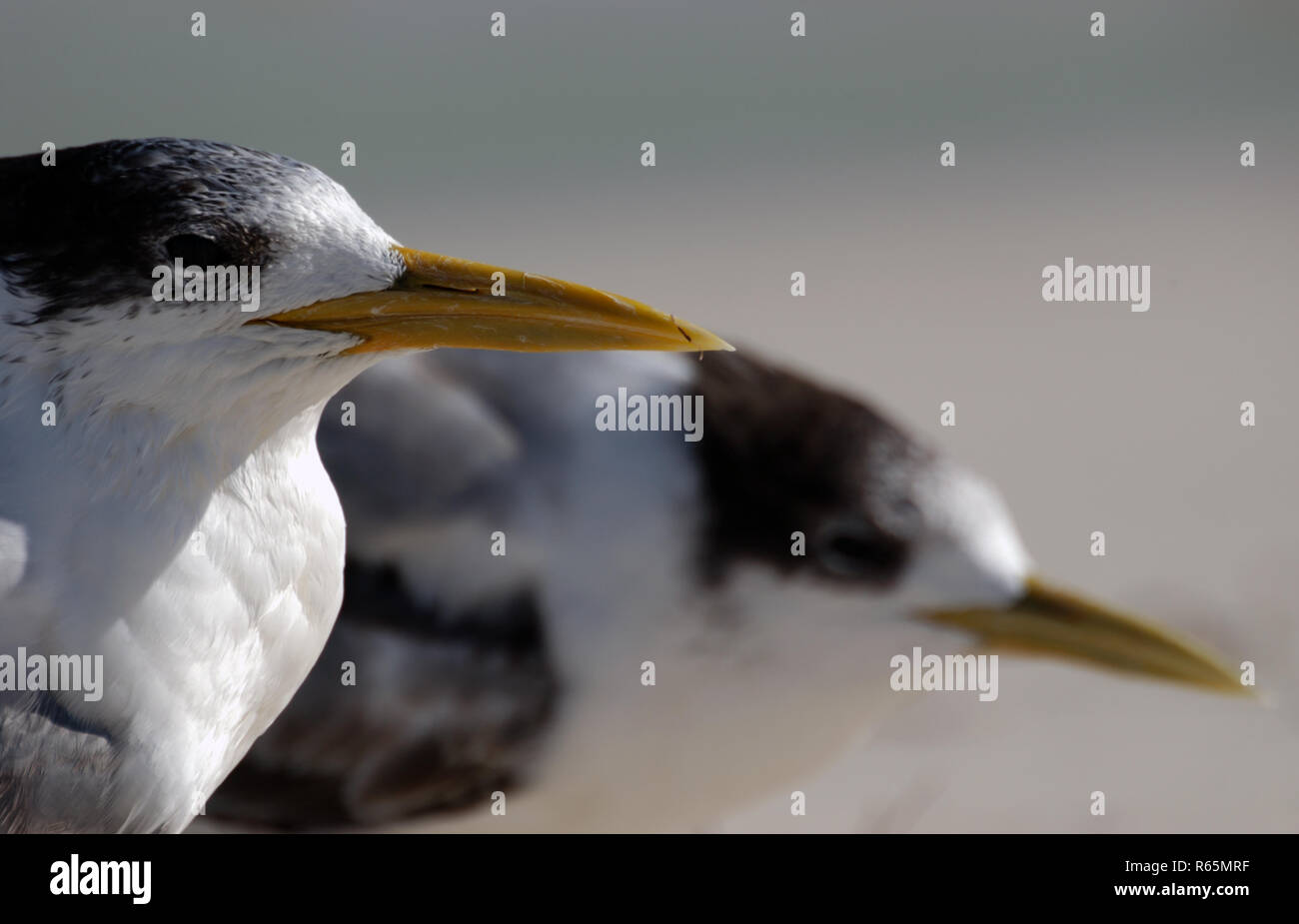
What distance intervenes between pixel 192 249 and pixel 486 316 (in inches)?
13.1


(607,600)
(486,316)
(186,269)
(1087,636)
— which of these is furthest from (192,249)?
(1087,636)

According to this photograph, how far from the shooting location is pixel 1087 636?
9.75 ft

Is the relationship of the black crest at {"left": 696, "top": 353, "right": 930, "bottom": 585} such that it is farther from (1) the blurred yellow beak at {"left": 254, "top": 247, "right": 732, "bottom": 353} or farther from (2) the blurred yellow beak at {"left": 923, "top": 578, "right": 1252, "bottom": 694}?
(1) the blurred yellow beak at {"left": 254, "top": 247, "right": 732, "bottom": 353}

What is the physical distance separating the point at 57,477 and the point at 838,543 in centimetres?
148

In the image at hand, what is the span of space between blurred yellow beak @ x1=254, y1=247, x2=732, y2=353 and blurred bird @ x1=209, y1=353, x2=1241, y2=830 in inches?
38.5

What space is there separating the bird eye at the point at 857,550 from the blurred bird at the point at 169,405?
3.37 feet

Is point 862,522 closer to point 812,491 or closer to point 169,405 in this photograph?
point 812,491

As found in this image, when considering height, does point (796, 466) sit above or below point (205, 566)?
above

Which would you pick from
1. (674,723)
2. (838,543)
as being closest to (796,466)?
(838,543)

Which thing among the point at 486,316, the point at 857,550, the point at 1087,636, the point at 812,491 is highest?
the point at 486,316

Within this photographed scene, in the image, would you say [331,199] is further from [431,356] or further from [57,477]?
[431,356]

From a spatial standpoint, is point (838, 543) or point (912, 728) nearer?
point (838, 543)

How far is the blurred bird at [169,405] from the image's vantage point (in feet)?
5.57

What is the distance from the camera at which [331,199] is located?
1.77 m
